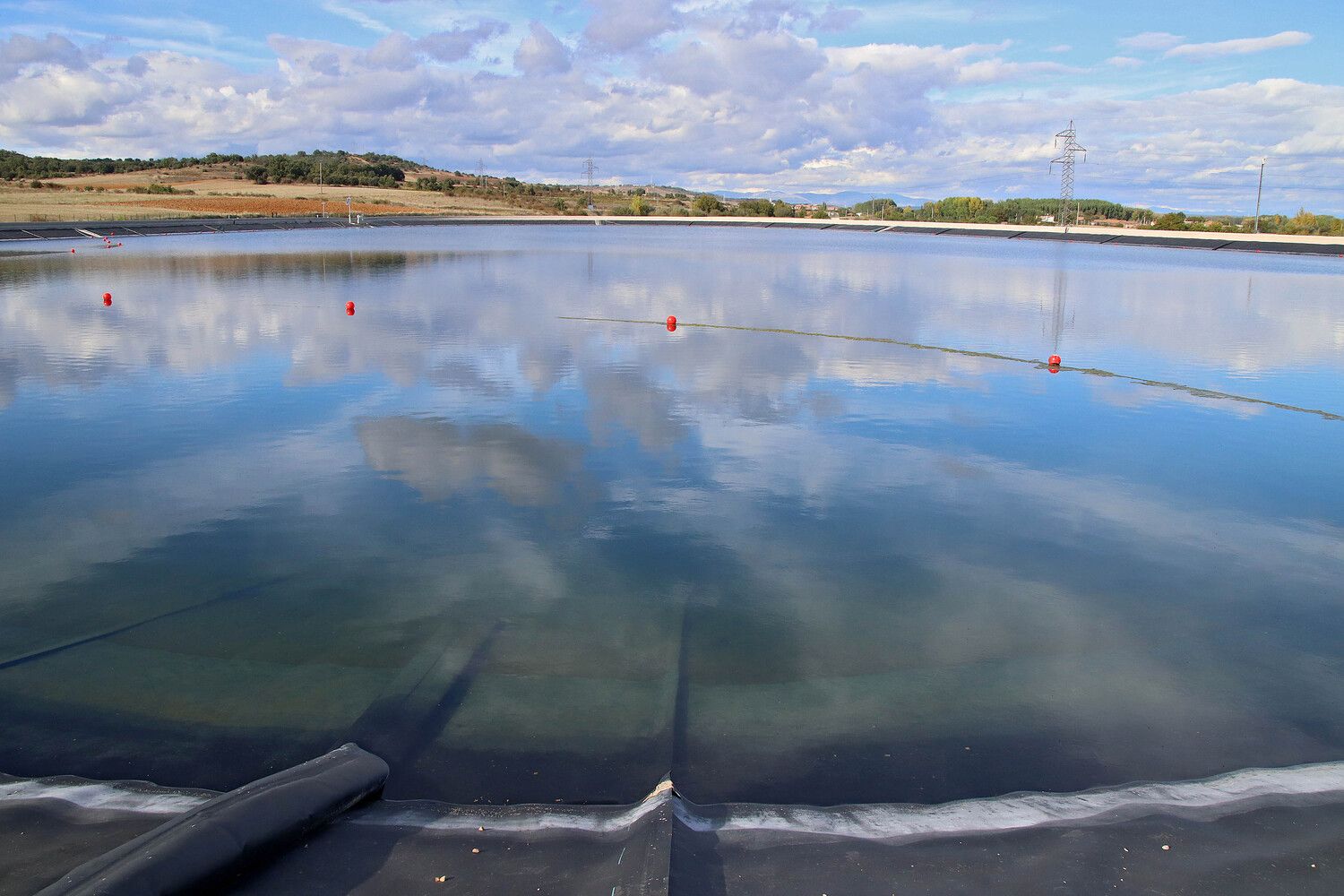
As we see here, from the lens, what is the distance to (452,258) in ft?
117

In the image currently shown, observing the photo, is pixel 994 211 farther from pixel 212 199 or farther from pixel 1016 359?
pixel 1016 359

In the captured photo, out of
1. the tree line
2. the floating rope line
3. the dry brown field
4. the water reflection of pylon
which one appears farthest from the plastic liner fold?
the tree line

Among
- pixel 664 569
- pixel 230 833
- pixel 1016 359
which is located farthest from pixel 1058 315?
pixel 230 833

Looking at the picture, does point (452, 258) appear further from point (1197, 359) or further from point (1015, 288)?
point (1197, 359)

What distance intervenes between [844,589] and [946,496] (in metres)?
2.17

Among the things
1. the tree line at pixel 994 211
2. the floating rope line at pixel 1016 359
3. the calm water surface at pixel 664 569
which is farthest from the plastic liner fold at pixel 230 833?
the tree line at pixel 994 211

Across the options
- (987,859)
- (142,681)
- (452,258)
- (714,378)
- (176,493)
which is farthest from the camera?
(452,258)

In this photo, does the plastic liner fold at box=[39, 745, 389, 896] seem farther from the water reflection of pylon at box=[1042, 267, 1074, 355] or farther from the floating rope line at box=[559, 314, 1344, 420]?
the water reflection of pylon at box=[1042, 267, 1074, 355]

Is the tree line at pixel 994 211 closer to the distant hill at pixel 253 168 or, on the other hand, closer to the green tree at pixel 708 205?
the green tree at pixel 708 205

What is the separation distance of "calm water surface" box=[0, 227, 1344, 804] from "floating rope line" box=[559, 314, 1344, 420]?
0.59 feet

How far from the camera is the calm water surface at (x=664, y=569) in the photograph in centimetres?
425

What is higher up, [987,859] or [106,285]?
[106,285]

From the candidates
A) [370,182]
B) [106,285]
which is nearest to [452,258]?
[106,285]

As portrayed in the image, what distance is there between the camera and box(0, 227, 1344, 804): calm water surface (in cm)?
425
